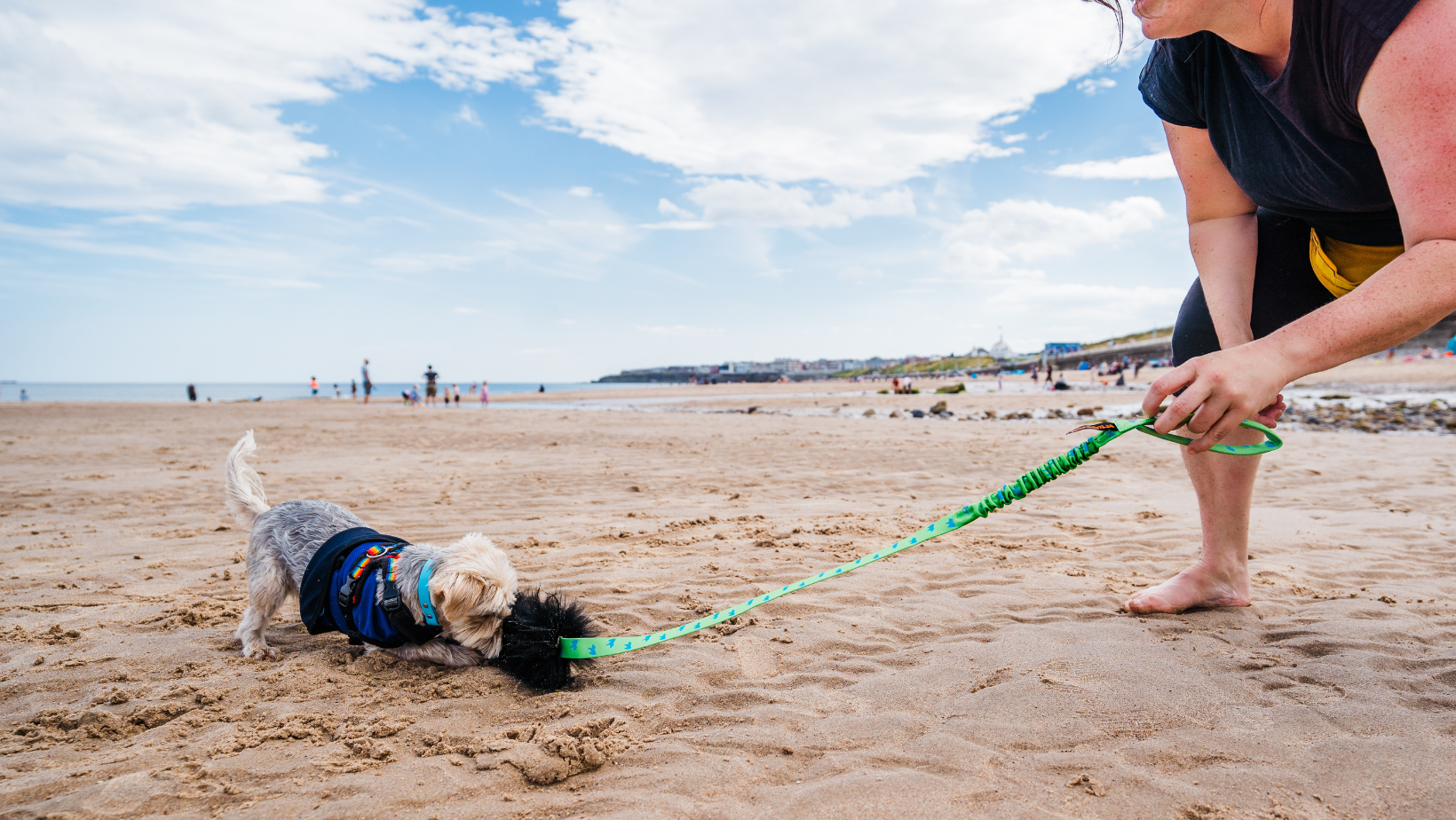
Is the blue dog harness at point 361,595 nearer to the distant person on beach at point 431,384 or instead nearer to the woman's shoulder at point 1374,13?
the woman's shoulder at point 1374,13

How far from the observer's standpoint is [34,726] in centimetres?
209

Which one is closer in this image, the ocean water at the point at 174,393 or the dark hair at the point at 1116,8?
the dark hair at the point at 1116,8

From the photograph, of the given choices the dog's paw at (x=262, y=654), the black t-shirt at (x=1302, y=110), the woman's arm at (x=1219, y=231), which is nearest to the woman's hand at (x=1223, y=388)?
the black t-shirt at (x=1302, y=110)

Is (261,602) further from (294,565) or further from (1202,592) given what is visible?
(1202,592)

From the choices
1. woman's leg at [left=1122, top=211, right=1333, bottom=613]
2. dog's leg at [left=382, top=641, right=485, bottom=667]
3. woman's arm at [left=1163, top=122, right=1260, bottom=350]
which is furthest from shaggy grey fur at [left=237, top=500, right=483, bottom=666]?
woman's arm at [left=1163, top=122, right=1260, bottom=350]

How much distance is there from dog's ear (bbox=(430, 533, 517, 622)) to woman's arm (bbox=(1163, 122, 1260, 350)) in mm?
2859

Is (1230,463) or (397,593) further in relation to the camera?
(1230,463)

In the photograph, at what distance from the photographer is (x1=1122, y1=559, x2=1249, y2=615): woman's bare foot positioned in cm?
274

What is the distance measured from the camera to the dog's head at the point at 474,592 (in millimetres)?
2357

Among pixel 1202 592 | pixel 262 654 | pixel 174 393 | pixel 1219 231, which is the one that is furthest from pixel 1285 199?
pixel 174 393

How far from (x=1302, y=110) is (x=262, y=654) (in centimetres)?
412

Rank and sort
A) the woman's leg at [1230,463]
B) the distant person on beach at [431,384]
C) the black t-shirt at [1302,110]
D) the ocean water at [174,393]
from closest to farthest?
the black t-shirt at [1302,110] < the woman's leg at [1230,463] < the distant person on beach at [431,384] < the ocean water at [174,393]

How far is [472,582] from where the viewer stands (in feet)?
7.84

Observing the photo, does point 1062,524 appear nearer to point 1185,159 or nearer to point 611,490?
point 1185,159
